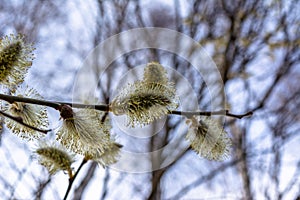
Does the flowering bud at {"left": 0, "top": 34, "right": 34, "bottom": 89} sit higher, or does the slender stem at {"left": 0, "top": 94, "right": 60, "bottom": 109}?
the flowering bud at {"left": 0, "top": 34, "right": 34, "bottom": 89}

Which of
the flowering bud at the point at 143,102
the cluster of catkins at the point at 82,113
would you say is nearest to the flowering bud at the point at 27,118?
the cluster of catkins at the point at 82,113

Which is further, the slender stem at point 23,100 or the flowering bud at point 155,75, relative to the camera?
the flowering bud at point 155,75

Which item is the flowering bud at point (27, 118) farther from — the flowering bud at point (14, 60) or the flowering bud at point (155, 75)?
the flowering bud at point (155, 75)

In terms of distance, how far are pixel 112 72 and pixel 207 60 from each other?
25.8 inches

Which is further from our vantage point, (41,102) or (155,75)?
(155,75)

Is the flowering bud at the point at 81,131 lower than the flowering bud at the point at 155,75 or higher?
lower

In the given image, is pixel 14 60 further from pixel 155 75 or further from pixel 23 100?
pixel 155 75

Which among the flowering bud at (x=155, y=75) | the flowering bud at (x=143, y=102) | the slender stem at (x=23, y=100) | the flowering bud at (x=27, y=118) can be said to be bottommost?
the slender stem at (x=23, y=100)

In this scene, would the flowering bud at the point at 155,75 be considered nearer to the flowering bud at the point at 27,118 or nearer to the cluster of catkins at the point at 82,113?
the cluster of catkins at the point at 82,113

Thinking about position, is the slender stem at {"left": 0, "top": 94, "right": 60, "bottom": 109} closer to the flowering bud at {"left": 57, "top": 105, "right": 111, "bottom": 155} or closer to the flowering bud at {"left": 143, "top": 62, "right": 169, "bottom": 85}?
the flowering bud at {"left": 57, "top": 105, "right": 111, "bottom": 155}

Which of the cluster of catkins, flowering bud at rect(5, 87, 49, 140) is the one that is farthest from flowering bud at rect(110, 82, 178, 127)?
flowering bud at rect(5, 87, 49, 140)

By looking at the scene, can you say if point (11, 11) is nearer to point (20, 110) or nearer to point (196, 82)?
point (196, 82)

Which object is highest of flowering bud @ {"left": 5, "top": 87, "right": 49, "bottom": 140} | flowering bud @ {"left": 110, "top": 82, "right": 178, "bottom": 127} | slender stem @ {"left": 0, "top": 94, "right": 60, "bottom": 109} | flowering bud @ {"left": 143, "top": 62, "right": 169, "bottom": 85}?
flowering bud @ {"left": 143, "top": 62, "right": 169, "bottom": 85}

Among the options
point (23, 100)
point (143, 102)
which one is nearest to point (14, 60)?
point (23, 100)
